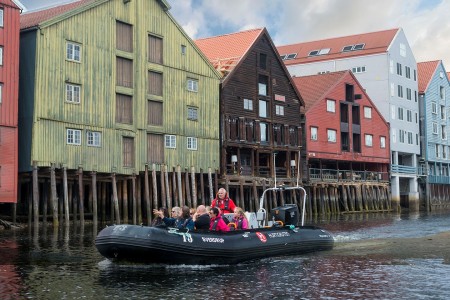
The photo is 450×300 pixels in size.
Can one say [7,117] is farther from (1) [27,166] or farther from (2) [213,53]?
(2) [213,53]

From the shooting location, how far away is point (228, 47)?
5681 cm

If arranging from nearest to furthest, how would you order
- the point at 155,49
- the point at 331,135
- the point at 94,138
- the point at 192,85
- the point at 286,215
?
1. the point at 286,215
2. the point at 94,138
3. the point at 155,49
4. the point at 192,85
5. the point at 331,135

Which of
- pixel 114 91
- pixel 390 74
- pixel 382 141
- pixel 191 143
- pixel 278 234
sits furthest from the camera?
pixel 390 74

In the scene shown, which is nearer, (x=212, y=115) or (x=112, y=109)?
(x=112, y=109)

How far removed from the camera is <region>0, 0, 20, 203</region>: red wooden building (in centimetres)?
3697

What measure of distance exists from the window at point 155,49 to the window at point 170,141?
523cm

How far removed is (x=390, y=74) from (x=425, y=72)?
14.0m

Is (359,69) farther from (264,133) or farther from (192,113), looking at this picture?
(192,113)

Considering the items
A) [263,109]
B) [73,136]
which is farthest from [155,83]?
[263,109]

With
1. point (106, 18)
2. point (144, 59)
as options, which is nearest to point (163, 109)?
point (144, 59)

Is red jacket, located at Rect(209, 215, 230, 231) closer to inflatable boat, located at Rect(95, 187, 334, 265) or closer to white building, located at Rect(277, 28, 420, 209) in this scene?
inflatable boat, located at Rect(95, 187, 334, 265)

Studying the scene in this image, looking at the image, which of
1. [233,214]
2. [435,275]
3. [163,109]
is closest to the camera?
[435,275]

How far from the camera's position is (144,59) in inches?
1766

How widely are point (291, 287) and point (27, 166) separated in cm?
2494
